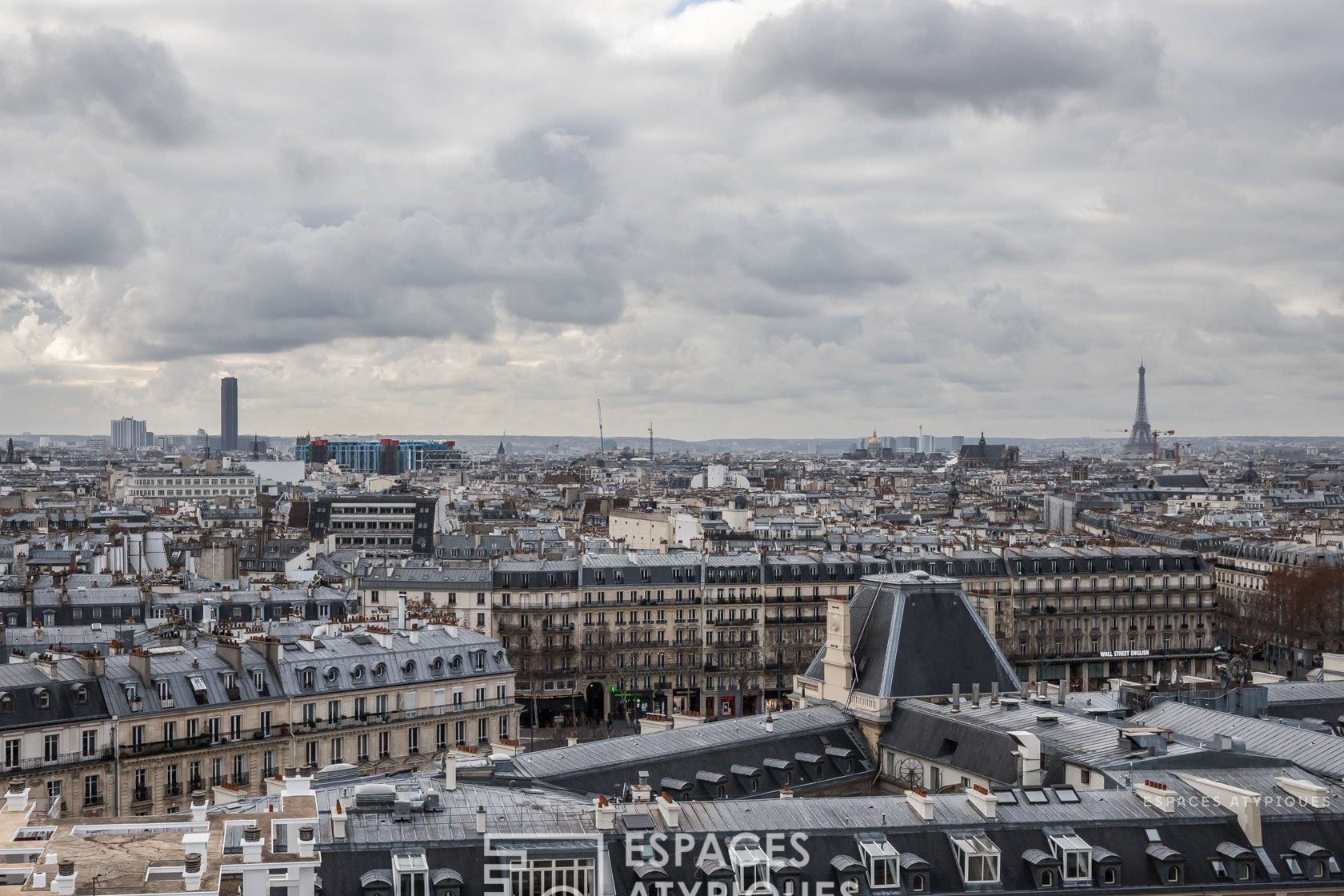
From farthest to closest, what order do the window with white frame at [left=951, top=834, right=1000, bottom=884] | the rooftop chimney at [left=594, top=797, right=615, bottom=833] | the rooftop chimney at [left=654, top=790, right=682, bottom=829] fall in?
the window with white frame at [left=951, top=834, right=1000, bottom=884] < the rooftop chimney at [left=654, top=790, right=682, bottom=829] < the rooftop chimney at [left=594, top=797, right=615, bottom=833]

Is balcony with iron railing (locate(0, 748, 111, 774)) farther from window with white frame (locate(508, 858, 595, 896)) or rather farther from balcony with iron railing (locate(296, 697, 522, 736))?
window with white frame (locate(508, 858, 595, 896))

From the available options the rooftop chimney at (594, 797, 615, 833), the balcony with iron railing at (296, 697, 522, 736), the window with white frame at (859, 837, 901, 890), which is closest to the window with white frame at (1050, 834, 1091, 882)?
the window with white frame at (859, 837, 901, 890)

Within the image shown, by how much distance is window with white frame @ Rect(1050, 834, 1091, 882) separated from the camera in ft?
128

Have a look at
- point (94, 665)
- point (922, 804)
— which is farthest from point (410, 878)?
point (94, 665)

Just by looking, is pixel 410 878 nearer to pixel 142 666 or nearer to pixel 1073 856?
pixel 1073 856

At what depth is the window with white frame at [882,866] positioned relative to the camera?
37.7 metres

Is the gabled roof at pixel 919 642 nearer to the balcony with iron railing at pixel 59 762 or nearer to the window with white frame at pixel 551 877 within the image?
the window with white frame at pixel 551 877

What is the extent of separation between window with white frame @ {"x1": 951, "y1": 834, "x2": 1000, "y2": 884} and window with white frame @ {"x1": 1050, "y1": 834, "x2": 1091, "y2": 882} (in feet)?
5.18

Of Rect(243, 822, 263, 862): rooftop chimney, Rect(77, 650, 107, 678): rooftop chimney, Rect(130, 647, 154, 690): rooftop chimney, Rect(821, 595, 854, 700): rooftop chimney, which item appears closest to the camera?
Rect(243, 822, 263, 862): rooftop chimney

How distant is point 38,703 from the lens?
57250 mm

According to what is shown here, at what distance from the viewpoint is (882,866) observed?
37.9 metres

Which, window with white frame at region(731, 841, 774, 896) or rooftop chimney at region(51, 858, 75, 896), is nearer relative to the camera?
rooftop chimney at region(51, 858, 75, 896)

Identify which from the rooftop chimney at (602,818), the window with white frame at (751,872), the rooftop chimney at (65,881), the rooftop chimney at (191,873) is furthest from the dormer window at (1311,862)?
the rooftop chimney at (65,881)

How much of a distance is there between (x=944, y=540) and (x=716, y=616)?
33.8 m
